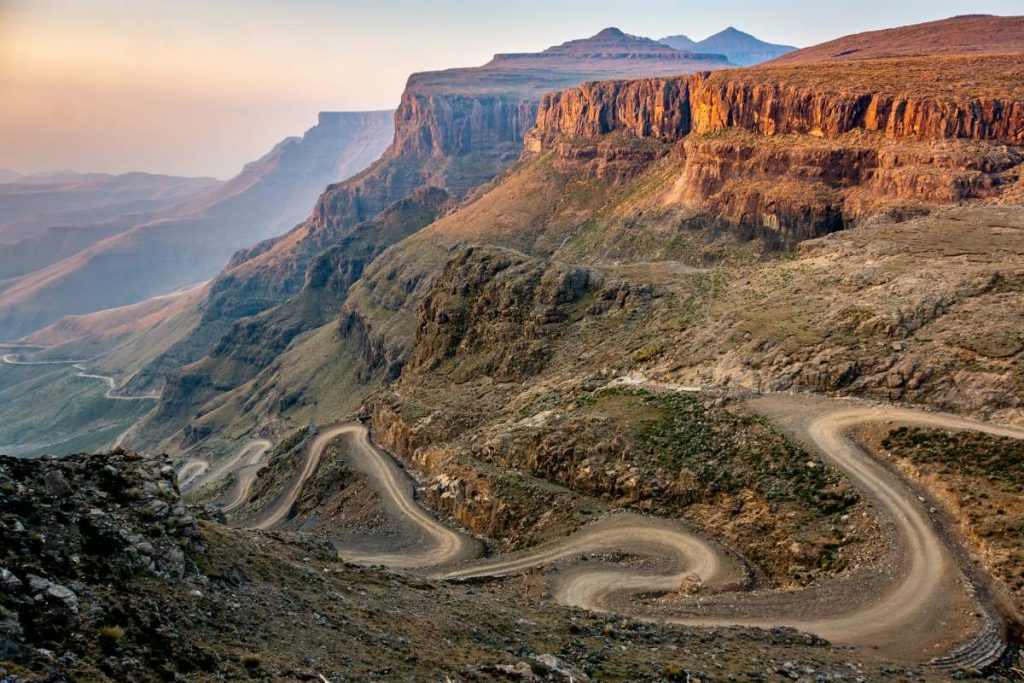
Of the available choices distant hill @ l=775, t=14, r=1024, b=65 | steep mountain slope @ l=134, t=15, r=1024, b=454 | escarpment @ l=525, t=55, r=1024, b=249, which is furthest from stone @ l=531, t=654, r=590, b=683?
distant hill @ l=775, t=14, r=1024, b=65

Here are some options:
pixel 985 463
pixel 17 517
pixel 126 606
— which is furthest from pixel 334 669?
pixel 985 463

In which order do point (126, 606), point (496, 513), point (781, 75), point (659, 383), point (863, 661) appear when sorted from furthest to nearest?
1. point (781, 75)
2. point (659, 383)
3. point (496, 513)
4. point (863, 661)
5. point (126, 606)

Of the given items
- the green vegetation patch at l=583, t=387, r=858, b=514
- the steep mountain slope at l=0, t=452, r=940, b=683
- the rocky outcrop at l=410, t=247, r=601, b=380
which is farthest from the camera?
the rocky outcrop at l=410, t=247, r=601, b=380

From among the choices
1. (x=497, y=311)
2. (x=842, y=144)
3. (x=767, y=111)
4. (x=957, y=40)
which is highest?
(x=957, y=40)

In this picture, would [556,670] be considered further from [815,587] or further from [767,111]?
[767,111]

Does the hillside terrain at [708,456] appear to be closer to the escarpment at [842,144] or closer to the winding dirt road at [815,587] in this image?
the winding dirt road at [815,587]

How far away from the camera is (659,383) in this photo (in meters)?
53.8

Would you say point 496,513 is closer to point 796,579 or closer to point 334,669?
point 796,579

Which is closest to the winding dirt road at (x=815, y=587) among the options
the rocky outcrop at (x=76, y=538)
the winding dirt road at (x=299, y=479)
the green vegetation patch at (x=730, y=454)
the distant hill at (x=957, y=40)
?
the green vegetation patch at (x=730, y=454)

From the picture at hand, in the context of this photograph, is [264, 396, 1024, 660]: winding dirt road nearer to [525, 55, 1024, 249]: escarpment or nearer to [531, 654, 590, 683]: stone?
[531, 654, 590, 683]: stone

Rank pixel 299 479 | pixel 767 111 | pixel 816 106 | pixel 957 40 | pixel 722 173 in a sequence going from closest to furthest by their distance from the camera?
1. pixel 299 479
2. pixel 816 106
3. pixel 767 111
4. pixel 722 173
5. pixel 957 40

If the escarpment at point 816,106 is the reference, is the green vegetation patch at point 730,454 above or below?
below

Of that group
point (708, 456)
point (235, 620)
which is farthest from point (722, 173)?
Result: point (235, 620)

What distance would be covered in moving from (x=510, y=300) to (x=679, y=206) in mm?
52713
